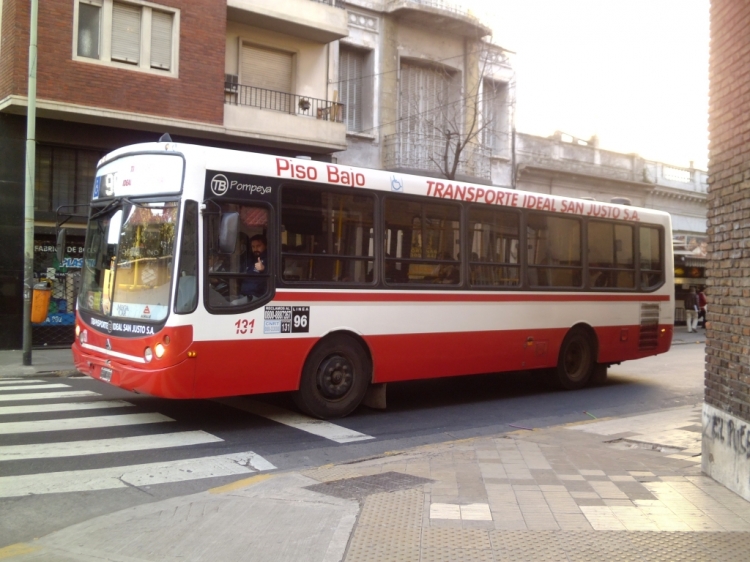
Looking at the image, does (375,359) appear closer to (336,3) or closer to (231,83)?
(231,83)

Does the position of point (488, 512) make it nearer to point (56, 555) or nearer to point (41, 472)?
point (56, 555)

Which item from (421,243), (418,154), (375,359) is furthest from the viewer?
(418,154)

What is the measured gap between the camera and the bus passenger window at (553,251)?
12312 mm

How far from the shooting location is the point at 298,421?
950 cm

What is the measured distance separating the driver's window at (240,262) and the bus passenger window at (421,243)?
1.93 m

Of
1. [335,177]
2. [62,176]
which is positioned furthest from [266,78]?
[335,177]

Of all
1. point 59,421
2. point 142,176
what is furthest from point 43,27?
point 59,421

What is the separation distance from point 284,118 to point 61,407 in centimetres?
1171

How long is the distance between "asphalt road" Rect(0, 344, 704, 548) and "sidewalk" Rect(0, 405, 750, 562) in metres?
0.54

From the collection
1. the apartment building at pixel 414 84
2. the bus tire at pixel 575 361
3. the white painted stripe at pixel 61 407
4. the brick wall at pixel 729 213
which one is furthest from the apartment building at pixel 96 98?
the brick wall at pixel 729 213

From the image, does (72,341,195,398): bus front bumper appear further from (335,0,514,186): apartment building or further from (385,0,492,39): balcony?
(385,0,492,39): balcony

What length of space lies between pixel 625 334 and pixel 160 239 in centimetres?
902

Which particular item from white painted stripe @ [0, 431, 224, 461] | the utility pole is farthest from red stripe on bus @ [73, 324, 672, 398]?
the utility pole

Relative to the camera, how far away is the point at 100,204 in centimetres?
948
